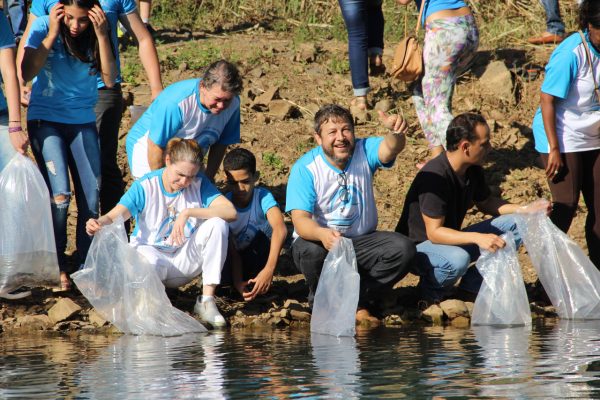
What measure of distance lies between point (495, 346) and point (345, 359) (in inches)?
34.2

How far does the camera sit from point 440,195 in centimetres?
695

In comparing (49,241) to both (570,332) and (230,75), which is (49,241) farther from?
(570,332)

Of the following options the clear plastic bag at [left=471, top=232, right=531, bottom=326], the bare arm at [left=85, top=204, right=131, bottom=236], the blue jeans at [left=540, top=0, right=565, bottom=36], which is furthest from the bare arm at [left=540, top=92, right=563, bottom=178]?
the blue jeans at [left=540, top=0, right=565, bottom=36]

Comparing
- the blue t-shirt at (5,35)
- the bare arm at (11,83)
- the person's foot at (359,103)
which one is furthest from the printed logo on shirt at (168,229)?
the person's foot at (359,103)

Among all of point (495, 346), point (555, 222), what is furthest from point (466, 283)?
point (495, 346)

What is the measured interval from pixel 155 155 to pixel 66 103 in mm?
627

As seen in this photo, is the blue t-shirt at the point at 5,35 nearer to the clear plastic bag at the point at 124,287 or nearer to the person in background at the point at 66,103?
the person in background at the point at 66,103

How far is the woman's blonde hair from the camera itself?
6762 millimetres

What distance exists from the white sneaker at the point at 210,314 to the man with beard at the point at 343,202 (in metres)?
0.58

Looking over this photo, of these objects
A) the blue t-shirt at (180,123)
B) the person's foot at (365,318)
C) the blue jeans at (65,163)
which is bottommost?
the person's foot at (365,318)

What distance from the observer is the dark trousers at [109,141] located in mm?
7656

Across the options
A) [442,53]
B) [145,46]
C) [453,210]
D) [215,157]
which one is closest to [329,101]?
[442,53]

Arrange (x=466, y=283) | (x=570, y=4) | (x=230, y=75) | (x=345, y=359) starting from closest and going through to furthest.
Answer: (x=345, y=359) → (x=230, y=75) → (x=466, y=283) → (x=570, y=4)

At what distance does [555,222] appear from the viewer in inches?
284
